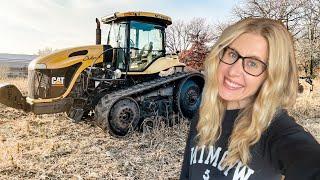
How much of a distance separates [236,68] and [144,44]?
793 centimetres

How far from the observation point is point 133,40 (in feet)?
30.7

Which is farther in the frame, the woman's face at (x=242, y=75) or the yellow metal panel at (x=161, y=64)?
the yellow metal panel at (x=161, y=64)

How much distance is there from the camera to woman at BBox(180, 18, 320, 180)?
62.3 inches

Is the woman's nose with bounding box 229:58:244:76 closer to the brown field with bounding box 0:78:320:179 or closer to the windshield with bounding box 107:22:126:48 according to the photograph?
the brown field with bounding box 0:78:320:179

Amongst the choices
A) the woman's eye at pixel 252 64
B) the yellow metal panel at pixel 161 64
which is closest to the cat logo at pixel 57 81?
the yellow metal panel at pixel 161 64

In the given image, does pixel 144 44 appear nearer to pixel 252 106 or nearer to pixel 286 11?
pixel 252 106

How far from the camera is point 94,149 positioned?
715 cm

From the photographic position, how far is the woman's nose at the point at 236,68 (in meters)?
1.73

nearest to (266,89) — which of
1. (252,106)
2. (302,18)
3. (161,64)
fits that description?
(252,106)

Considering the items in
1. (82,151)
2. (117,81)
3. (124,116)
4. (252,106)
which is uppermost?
(252,106)

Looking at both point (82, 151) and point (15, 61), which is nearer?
point (82, 151)

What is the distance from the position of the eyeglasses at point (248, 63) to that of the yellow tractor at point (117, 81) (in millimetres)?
6245

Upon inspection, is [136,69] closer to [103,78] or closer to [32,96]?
[103,78]

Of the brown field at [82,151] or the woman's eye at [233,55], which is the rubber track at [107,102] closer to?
the brown field at [82,151]
